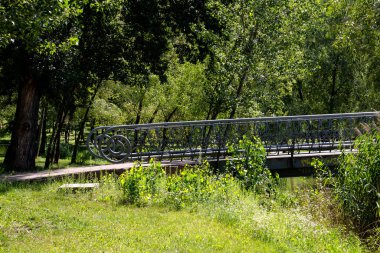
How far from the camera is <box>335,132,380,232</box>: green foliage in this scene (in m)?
8.59

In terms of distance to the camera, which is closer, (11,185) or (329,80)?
(11,185)

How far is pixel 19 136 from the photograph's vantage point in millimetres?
16578

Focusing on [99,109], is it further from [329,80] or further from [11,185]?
[11,185]

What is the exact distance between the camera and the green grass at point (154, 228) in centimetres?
655

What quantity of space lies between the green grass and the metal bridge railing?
2965 millimetres

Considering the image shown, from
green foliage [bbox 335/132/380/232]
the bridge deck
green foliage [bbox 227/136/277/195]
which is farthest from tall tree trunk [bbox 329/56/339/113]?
green foliage [bbox 335/132/380/232]

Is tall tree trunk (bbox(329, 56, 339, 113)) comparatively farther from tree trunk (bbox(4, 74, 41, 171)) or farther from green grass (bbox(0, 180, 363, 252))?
green grass (bbox(0, 180, 363, 252))

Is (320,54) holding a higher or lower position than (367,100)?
higher

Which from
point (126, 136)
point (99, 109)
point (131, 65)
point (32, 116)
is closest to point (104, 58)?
point (131, 65)

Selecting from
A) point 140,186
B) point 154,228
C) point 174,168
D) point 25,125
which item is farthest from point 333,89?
point 154,228

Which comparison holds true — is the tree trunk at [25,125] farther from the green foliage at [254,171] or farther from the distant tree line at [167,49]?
the green foliage at [254,171]

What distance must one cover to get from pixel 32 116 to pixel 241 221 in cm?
1074

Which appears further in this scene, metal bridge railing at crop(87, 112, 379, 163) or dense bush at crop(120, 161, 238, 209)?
metal bridge railing at crop(87, 112, 379, 163)

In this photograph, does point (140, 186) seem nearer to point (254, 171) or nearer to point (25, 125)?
point (254, 171)
